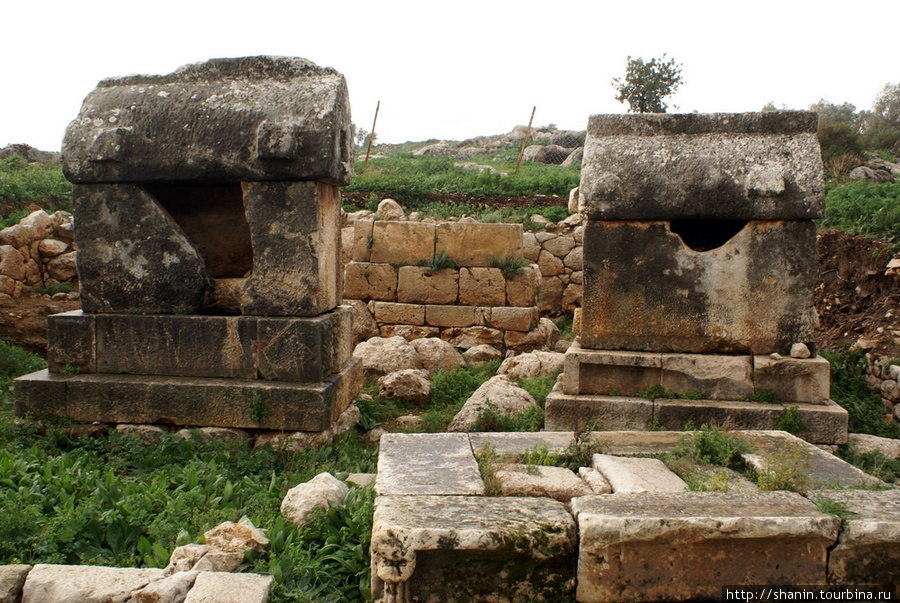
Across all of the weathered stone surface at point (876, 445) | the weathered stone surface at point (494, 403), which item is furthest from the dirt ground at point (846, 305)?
the weathered stone surface at point (494, 403)

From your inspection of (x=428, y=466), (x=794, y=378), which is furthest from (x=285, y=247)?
(x=794, y=378)

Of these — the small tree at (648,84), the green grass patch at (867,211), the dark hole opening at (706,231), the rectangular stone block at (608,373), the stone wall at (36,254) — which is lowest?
the rectangular stone block at (608,373)

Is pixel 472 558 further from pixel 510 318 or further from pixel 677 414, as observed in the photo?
pixel 510 318

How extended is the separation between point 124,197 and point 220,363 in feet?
4.46

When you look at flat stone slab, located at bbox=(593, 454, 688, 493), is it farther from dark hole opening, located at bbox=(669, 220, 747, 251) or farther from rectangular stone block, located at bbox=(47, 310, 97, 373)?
rectangular stone block, located at bbox=(47, 310, 97, 373)

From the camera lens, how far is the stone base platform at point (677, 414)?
15.0ft

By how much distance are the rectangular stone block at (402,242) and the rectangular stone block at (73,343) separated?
16.4ft

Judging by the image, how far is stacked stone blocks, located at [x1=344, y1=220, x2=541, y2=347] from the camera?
945cm

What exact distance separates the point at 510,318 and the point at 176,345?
5.11 m

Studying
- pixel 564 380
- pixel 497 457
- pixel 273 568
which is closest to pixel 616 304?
pixel 564 380

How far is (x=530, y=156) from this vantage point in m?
24.8

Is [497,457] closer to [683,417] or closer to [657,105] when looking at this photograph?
[683,417]

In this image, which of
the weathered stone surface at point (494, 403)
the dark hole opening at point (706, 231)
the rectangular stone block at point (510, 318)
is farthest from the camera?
the rectangular stone block at point (510, 318)

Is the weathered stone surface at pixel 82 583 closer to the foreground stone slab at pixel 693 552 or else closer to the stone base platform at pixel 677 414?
the foreground stone slab at pixel 693 552
